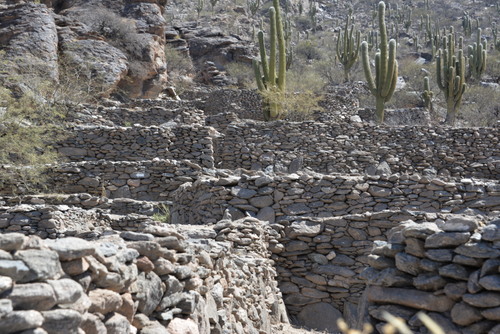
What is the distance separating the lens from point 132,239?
3.94 m

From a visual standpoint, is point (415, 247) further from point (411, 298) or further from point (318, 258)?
point (318, 258)

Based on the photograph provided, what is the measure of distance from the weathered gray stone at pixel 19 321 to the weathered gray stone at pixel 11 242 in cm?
38

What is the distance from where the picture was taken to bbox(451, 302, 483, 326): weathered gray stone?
11.7ft

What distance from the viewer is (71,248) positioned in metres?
2.69

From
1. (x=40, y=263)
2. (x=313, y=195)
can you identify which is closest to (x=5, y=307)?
(x=40, y=263)

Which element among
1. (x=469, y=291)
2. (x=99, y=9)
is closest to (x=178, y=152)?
(x=469, y=291)

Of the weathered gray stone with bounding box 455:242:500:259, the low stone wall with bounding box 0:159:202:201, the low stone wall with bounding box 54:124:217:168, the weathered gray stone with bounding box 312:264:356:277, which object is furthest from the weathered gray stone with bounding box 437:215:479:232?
the low stone wall with bounding box 54:124:217:168

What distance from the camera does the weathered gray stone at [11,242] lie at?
2.43 metres

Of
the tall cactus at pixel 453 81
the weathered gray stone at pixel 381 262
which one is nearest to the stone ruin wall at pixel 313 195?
the weathered gray stone at pixel 381 262

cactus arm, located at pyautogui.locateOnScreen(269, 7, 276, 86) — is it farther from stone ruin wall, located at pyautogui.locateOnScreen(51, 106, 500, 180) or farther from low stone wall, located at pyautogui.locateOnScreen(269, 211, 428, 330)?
low stone wall, located at pyautogui.locateOnScreen(269, 211, 428, 330)

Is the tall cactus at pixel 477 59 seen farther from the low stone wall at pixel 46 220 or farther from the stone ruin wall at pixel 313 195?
the low stone wall at pixel 46 220

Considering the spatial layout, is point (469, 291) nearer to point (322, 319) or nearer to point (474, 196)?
point (322, 319)

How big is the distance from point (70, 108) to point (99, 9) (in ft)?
33.7

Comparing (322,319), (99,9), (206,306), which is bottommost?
(322,319)
